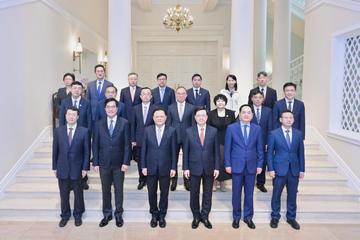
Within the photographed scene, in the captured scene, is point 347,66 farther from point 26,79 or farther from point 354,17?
point 26,79

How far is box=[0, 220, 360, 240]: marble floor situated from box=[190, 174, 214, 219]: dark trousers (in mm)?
165

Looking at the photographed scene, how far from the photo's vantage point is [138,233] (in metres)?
3.65

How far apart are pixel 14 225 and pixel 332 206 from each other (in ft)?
12.6

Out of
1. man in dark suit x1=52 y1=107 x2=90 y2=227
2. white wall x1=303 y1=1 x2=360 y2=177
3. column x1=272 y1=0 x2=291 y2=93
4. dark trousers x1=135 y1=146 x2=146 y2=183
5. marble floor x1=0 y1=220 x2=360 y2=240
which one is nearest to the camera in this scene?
marble floor x1=0 y1=220 x2=360 y2=240

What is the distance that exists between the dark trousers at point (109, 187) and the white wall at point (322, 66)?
125 inches

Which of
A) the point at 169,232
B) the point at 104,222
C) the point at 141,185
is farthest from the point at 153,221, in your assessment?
the point at 141,185

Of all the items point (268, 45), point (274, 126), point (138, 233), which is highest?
point (268, 45)

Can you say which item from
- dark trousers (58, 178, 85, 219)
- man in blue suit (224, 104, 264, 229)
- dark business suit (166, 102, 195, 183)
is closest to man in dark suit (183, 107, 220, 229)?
man in blue suit (224, 104, 264, 229)

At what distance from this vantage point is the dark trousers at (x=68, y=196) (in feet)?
12.3

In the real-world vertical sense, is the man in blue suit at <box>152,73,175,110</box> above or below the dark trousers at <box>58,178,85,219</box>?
above

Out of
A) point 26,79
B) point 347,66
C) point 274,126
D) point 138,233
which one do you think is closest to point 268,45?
point 347,66

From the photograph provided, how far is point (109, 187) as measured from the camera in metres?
3.77

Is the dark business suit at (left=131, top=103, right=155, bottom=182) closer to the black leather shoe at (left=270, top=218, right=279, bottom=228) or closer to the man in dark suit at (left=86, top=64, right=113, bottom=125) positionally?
the man in dark suit at (left=86, top=64, right=113, bottom=125)

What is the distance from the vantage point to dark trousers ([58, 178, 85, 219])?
3752 mm
